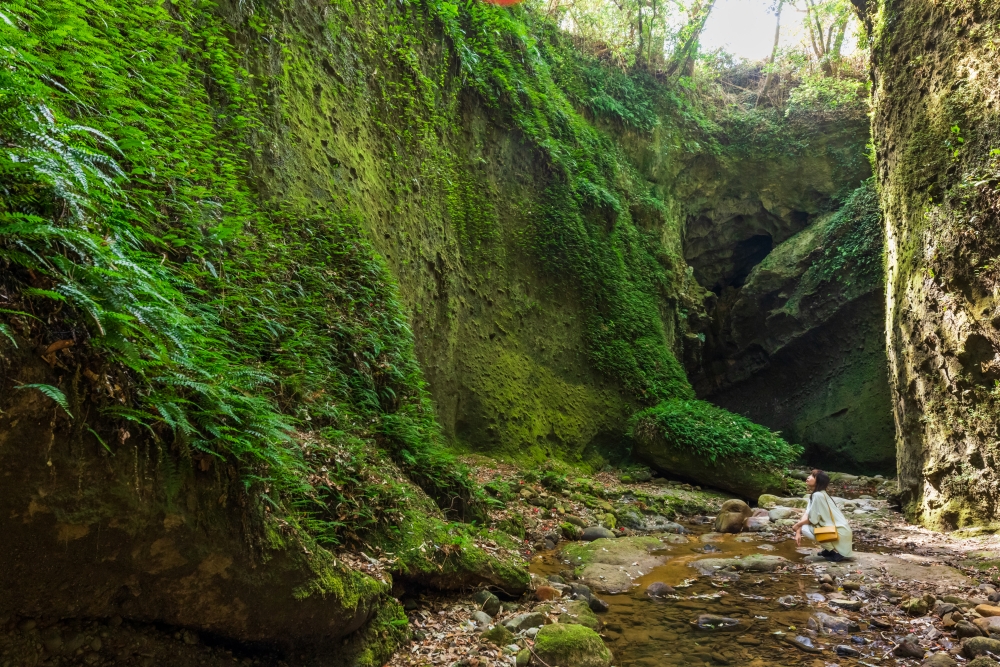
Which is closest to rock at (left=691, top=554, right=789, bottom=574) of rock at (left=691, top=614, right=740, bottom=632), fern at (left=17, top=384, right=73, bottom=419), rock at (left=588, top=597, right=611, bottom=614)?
rock at (left=691, top=614, right=740, bottom=632)

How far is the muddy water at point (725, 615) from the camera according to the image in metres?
3.92

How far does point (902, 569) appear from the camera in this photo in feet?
18.3

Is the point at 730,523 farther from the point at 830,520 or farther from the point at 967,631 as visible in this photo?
the point at 967,631

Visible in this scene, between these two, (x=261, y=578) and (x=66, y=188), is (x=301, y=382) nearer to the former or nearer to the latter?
(x=261, y=578)

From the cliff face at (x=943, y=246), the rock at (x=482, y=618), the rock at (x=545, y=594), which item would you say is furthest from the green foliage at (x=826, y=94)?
the rock at (x=482, y=618)

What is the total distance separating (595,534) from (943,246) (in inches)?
228

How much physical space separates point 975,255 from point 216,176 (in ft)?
26.9

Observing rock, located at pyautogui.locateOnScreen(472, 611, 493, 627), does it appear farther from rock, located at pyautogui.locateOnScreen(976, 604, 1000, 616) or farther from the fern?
rock, located at pyautogui.locateOnScreen(976, 604, 1000, 616)

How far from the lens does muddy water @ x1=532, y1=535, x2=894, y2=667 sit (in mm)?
3922

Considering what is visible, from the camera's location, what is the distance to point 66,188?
220 cm

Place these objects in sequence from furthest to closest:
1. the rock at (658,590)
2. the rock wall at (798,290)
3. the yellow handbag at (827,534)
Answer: the rock wall at (798,290), the yellow handbag at (827,534), the rock at (658,590)

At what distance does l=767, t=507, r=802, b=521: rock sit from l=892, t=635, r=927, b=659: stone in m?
4.82

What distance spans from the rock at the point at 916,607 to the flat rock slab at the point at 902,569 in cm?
81

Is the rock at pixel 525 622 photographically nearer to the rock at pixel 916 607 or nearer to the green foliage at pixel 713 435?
the rock at pixel 916 607
